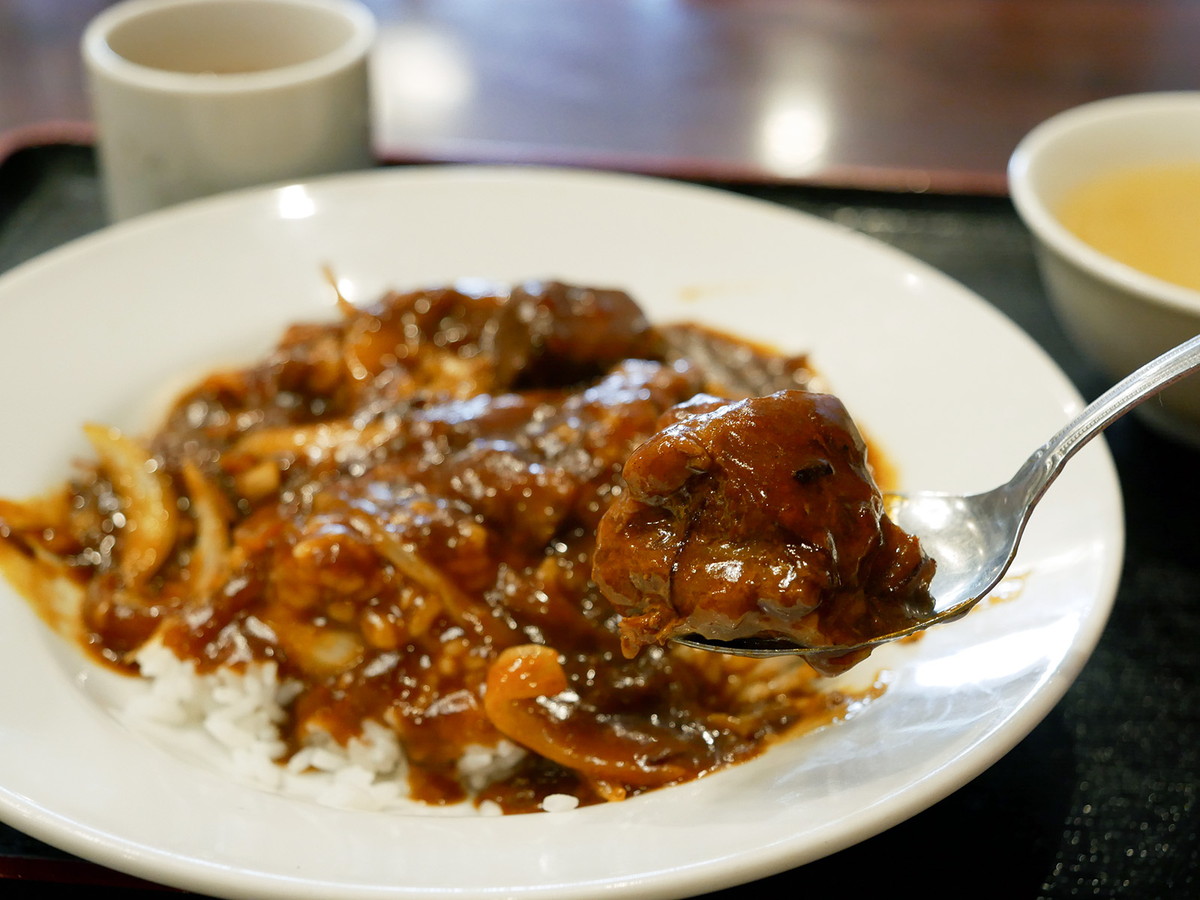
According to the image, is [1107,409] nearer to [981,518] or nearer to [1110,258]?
[981,518]

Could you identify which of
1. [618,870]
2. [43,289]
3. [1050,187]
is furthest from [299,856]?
[1050,187]

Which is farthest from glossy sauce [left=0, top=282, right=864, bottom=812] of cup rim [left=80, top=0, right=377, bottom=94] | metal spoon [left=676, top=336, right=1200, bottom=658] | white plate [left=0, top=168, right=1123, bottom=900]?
cup rim [left=80, top=0, right=377, bottom=94]

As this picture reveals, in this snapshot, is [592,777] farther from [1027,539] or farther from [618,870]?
[1027,539]

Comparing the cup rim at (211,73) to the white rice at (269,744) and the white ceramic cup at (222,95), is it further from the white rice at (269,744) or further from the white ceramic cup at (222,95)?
the white rice at (269,744)

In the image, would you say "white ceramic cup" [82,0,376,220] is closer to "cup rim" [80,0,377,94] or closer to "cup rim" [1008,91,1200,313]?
"cup rim" [80,0,377,94]

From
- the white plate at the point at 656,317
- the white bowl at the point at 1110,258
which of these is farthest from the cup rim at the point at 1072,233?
the white plate at the point at 656,317
